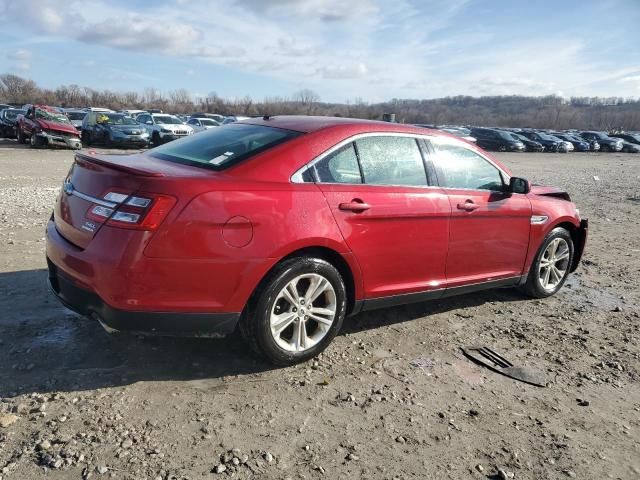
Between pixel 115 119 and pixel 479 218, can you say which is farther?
pixel 115 119

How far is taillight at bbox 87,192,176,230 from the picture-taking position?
120 inches

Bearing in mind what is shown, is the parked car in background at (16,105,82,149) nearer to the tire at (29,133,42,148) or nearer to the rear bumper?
the tire at (29,133,42,148)

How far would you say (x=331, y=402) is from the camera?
328 centimetres

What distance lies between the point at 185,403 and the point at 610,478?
228cm

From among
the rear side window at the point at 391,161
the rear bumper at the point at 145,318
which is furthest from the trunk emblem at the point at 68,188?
the rear side window at the point at 391,161

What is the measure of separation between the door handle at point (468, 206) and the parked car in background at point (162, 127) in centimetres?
2139

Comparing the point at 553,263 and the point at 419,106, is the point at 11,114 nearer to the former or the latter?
the point at 553,263

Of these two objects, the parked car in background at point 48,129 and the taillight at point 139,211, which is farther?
the parked car in background at point 48,129

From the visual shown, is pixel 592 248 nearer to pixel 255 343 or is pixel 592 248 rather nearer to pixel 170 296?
pixel 255 343

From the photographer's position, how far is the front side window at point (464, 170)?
4.51 metres

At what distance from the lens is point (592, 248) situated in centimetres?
805

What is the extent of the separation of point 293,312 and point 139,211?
1.19 meters

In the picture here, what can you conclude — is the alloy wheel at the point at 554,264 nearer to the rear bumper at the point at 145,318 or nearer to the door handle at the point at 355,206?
the door handle at the point at 355,206

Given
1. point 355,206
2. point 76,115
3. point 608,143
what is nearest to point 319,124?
point 355,206
